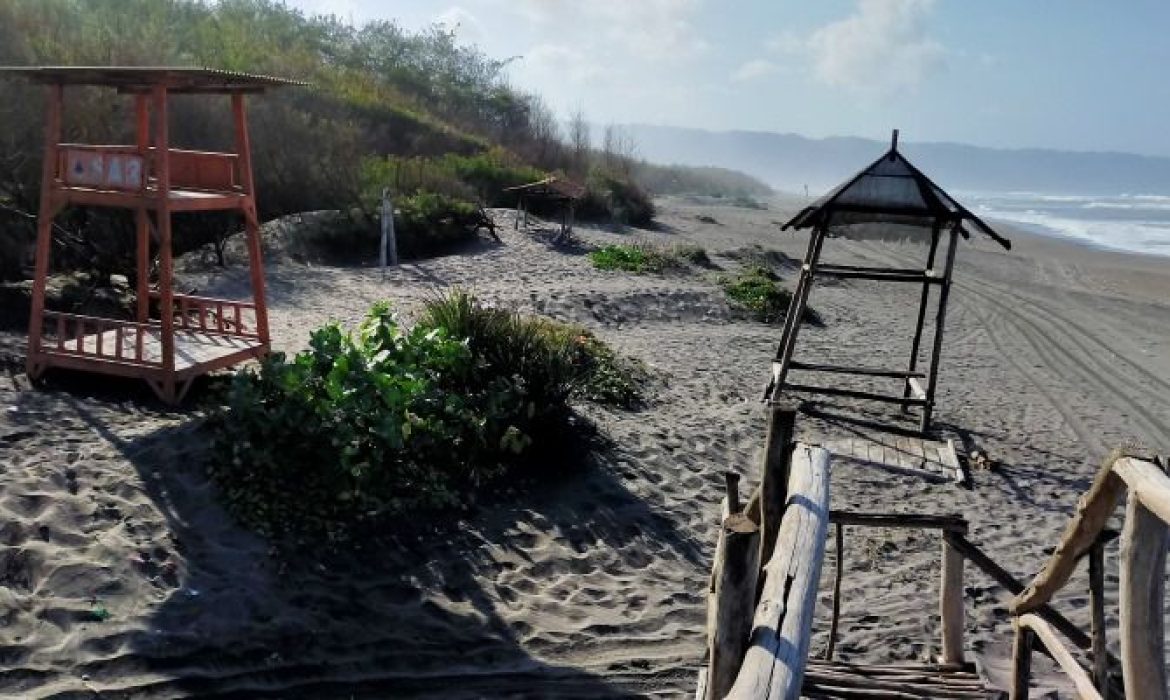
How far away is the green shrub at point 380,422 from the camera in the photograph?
6719mm

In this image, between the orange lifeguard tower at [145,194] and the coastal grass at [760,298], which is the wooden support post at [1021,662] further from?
Result: the coastal grass at [760,298]

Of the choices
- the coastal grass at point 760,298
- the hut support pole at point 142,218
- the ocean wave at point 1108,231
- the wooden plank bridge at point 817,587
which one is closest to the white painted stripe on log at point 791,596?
the wooden plank bridge at point 817,587

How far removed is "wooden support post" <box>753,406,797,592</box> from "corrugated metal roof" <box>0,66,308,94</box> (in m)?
5.01

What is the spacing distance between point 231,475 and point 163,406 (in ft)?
4.66

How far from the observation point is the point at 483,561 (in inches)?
263

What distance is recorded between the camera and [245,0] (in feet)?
121

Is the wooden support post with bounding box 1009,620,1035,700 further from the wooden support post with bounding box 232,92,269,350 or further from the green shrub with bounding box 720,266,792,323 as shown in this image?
the green shrub with bounding box 720,266,792,323

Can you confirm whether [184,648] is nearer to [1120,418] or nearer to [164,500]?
[164,500]

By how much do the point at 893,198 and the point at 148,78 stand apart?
6855mm

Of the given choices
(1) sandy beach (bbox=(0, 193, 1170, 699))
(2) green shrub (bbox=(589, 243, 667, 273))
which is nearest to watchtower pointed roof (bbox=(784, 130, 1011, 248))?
(1) sandy beach (bbox=(0, 193, 1170, 699))

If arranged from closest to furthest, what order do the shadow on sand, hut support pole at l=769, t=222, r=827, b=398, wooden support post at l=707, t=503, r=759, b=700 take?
1. wooden support post at l=707, t=503, r=759, b=700
2. the shadow on sand
3. hut support pole at l=769, t=222, r=827, b=398

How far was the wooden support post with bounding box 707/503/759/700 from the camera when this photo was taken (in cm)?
293

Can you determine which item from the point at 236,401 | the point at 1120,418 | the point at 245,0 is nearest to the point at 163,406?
the point at 236,401

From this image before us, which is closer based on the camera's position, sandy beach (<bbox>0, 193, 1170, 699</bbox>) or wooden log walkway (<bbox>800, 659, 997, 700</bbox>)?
wooden log walkway (<bbox>800, 659, 997, 700</bbox>)
